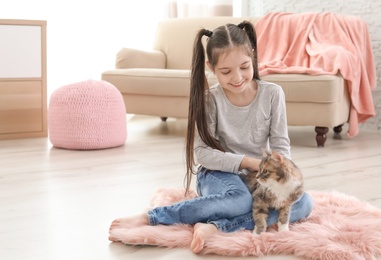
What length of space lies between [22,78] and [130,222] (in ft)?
6.70

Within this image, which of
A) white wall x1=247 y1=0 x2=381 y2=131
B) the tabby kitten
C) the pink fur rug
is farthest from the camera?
white wall x1=247 y1=0 x2=381 y2=131

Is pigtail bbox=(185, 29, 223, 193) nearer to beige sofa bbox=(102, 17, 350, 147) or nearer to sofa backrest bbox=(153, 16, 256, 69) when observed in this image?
beige sofa bbox=(102, 17, 350, 147)

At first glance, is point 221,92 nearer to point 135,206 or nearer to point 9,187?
point 135,206

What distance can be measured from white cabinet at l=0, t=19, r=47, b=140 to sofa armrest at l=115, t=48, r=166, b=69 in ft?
1.87

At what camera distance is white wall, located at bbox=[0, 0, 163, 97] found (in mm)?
4273

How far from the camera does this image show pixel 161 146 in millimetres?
3475

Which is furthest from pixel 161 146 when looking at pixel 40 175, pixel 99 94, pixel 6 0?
pixel 6 0


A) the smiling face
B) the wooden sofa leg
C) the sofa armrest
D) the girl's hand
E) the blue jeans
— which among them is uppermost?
the smiling face

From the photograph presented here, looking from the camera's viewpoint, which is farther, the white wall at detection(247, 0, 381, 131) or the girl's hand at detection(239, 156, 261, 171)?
the white wall at detection(247, 0, 381, 131)

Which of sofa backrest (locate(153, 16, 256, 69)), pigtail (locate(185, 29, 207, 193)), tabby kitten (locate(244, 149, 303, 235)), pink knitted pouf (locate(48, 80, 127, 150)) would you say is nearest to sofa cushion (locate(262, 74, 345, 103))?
pink knitted pouf (locate(48, 80, 127, 150))

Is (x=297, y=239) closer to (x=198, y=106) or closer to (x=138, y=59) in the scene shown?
(x=198, y=106)

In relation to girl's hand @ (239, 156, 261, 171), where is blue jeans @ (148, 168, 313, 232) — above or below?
below

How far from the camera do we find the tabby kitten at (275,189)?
5.68ft

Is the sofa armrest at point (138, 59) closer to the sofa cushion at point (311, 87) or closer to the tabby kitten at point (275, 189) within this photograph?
the sofa cushion at point (311, 87)
